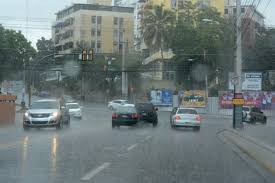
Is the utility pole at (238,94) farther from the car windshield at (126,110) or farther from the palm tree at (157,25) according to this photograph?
the palm tree at (157,25)

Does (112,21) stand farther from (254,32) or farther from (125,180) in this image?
(125,180)

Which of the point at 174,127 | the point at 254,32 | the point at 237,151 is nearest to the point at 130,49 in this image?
the point at 254,32

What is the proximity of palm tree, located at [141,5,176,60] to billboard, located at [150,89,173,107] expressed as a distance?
326 inches

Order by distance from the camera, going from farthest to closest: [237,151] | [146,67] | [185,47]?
1. [146,67]
2. [185,47]
3. [237,151]

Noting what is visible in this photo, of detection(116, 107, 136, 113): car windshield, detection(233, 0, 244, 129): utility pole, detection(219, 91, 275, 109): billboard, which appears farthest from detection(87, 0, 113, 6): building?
detection(233, 0, 244, 129): utility pole

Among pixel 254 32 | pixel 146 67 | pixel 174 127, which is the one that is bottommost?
pixel 174 127

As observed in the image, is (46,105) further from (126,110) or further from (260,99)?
(260,99)

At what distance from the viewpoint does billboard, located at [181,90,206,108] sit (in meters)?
75.5

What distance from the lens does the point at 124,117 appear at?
38000 mm

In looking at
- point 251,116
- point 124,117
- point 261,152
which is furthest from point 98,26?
point 261,152

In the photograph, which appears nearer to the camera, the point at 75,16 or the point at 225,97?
the point at 225,97

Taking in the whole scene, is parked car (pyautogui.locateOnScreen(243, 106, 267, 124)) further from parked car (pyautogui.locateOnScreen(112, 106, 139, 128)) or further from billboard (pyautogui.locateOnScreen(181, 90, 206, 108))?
billboard (pyautogui.locateOnScreen(181, 90, 206, 108))

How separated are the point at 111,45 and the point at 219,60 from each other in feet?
144

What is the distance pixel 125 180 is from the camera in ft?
40.7
